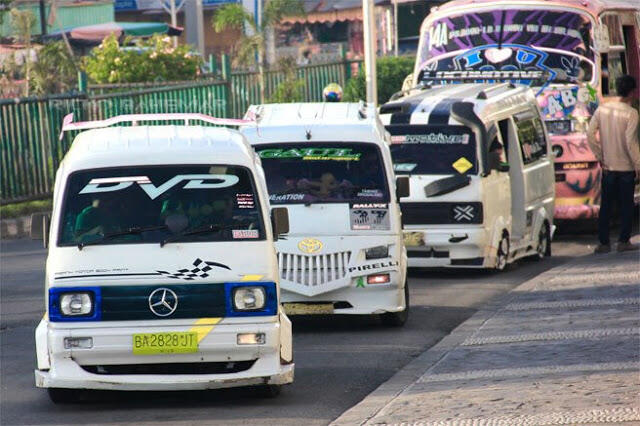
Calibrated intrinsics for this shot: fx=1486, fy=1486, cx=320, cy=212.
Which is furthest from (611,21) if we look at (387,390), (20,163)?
(387,390)

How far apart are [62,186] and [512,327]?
438 cm

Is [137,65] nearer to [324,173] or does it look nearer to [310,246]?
[324,173]

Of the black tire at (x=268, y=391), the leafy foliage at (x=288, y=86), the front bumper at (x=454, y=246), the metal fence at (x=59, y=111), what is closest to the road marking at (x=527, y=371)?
the black tire at (x=268, y=391)

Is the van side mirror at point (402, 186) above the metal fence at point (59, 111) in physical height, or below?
above

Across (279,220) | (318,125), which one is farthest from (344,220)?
(279,220)

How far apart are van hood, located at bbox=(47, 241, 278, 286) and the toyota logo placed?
3.21 m

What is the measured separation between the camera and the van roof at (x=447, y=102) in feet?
57.1

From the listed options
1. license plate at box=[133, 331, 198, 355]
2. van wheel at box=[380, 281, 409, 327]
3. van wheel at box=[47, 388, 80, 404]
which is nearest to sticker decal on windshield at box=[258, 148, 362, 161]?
van wheel at box=[380, 281, 409, 327]

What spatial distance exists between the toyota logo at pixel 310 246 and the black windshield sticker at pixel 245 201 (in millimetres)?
2888

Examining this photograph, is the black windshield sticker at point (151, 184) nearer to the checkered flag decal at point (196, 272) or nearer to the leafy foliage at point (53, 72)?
the checkered flag decal at point (196, 272)

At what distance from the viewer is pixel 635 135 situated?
1800 centimetres

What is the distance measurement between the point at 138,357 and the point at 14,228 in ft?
41.4

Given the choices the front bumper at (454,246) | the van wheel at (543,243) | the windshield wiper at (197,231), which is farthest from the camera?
the van wheel at (543,243)

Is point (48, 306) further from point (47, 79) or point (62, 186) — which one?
point (47, 79)
